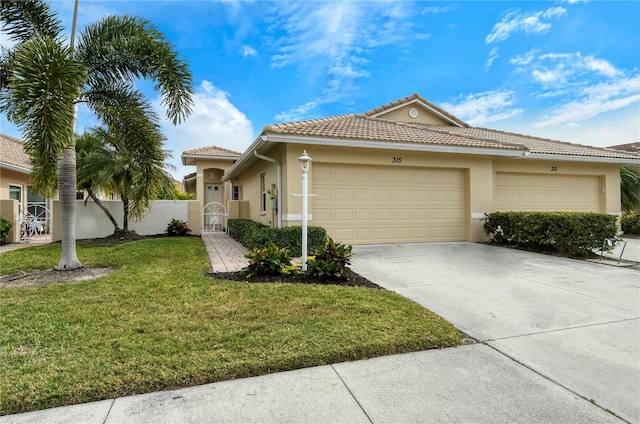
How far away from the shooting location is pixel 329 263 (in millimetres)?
5703

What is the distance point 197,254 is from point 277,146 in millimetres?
3735

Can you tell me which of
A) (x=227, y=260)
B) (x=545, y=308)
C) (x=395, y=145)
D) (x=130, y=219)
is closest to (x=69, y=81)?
(x=227, y=260)

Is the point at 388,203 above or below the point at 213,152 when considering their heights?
below

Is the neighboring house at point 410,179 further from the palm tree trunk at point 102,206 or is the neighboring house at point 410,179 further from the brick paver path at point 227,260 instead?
the palm tree trunk at point 102,206

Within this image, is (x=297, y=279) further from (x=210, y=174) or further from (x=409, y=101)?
(x=210, y=174)

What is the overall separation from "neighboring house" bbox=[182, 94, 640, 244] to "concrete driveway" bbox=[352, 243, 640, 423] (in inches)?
90.6

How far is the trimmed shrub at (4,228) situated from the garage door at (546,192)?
Answer: 17.1 meters

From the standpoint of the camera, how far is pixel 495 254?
857 cm

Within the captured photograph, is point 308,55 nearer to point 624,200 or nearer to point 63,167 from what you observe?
point 63,167

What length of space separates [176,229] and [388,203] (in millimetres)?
8848

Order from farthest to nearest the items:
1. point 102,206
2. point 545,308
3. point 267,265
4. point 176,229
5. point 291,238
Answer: point 176,229, point 102,206, point 291,238, point 267,265, point 545,308

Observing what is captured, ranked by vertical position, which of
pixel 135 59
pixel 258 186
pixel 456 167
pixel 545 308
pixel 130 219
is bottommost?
pixel 545 308

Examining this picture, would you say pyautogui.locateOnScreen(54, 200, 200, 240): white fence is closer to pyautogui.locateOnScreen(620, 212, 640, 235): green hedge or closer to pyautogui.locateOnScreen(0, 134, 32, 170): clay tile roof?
pyautogui.locateOnScreen(0, 134, 32, 170): clay tile roof

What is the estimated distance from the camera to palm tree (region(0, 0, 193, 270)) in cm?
498
